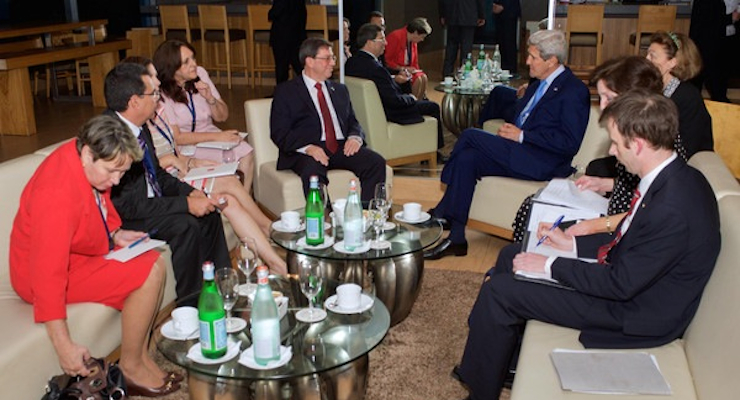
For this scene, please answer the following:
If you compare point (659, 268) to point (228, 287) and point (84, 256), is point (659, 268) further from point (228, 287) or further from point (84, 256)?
point (84, 256)

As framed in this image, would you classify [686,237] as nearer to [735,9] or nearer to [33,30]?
[735,9]

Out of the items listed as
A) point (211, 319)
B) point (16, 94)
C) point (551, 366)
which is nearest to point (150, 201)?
point (211, 319)

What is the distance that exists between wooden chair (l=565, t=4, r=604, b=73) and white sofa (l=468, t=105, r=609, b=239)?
9.53ft

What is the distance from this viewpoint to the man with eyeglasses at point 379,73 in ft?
18.1

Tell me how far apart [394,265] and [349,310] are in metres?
0.83

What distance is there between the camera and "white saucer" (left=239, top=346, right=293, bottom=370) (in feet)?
7.36

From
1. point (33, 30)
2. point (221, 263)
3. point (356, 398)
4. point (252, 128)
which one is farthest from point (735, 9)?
point (33, 30)

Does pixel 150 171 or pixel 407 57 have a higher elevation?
pixel 407 57

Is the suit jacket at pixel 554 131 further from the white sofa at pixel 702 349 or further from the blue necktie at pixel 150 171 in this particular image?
the blue necktie at pixel 150 171

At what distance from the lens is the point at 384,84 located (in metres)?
5.52

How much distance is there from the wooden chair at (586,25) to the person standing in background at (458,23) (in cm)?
166

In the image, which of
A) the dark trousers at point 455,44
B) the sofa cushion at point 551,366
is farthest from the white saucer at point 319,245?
the dark trousers at point 455,44

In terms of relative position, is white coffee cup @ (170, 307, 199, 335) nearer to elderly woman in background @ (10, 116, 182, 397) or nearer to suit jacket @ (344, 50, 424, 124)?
elderly woman in background @ (10, 116, 182, 397)

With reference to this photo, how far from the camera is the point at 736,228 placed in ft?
7.45
